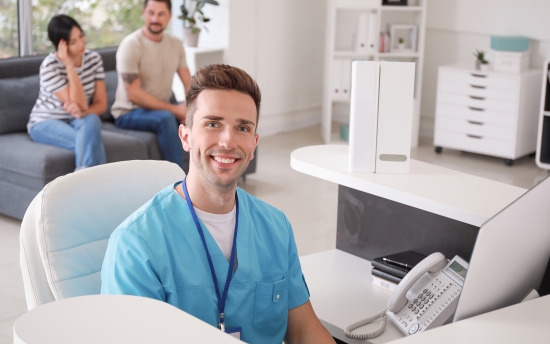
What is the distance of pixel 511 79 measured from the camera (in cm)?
599

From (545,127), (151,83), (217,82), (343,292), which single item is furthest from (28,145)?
(545,127)

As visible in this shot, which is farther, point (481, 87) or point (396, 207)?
point (481, 87)

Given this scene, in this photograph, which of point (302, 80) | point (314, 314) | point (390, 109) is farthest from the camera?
point (302, 80)

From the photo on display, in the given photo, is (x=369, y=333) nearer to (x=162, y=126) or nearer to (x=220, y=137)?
(x=220, y=137)

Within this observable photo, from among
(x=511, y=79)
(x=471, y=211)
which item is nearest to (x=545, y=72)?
(x=511, y=79)

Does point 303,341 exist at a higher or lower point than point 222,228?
lower

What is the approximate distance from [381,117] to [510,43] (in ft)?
13.6

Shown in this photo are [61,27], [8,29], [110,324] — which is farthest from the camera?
[8,29]

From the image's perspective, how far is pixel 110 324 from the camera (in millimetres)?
1310

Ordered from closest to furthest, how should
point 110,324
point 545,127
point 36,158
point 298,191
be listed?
point 110,324
point 36,158
point 298,191
point 545,127

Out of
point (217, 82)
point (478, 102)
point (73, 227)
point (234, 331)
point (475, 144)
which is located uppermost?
point (217, 82)

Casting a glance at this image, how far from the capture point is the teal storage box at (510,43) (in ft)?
20.0

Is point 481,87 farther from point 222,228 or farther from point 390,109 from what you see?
point 222,228

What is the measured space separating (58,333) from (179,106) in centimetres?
407
